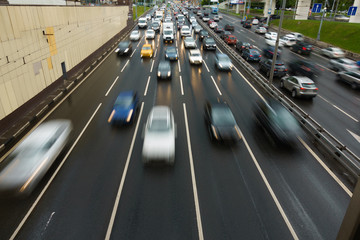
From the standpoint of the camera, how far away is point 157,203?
9.70 meters

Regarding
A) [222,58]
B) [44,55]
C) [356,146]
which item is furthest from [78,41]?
[356,146]

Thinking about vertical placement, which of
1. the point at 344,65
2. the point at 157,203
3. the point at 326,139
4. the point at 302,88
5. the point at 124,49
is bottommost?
the point at 157,203

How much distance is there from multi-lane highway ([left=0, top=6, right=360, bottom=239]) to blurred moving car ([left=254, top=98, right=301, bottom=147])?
Result: 1.65 feet

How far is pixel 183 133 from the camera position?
14.9m

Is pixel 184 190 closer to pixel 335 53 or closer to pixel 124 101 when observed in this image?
pixel 124 101

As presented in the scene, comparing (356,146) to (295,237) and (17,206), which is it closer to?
(295,237)

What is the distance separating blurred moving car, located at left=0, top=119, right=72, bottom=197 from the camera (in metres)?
9.81

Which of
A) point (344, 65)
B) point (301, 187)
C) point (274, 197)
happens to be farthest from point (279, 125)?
point (344, 65)

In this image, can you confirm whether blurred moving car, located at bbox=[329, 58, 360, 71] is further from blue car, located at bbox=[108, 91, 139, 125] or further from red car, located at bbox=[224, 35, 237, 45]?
blue car, located at bbox=[108, 91, 139, 125]

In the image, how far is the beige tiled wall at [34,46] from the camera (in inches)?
572

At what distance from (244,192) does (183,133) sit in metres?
5.79

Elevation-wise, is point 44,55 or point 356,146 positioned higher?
point 44,55

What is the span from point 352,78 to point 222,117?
16.8 meters

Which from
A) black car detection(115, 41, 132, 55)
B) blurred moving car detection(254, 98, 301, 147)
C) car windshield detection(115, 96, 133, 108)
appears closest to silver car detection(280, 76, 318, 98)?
blurred moving car detection(254, 98, 301, 147)
